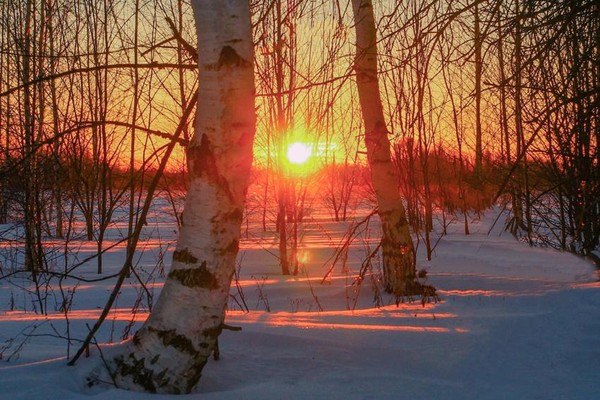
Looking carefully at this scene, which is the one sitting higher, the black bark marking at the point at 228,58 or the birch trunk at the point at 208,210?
the black bark marking at the point at 228,58

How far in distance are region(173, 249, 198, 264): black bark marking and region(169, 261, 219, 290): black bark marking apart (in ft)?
0.11

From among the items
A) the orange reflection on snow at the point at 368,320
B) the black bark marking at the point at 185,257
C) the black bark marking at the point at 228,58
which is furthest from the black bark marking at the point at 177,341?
the orange reflection on snow at the point at 368,320

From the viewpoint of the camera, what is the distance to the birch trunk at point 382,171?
20.6 feet

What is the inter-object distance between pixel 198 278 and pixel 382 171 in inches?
165

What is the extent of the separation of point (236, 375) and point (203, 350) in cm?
43

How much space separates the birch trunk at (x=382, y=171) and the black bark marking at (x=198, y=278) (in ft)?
13.4

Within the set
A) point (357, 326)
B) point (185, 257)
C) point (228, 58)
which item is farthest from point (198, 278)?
point (357, 326)

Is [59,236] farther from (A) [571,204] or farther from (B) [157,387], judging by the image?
(B) [157,387]

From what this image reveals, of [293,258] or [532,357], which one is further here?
[293,258]

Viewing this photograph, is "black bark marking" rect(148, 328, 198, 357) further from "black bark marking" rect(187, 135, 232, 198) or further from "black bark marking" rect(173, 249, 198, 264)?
"black bark marking" rect(187, 135, 232, 198)

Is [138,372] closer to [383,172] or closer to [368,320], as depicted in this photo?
[368,320]

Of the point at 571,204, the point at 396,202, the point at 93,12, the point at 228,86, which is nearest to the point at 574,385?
the point at 228,86

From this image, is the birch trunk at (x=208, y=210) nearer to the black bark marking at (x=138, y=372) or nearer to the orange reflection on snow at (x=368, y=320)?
the black bark marking at (x=138, y=372)

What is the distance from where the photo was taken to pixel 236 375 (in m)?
2.95
